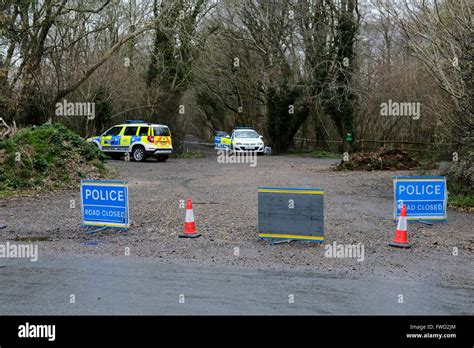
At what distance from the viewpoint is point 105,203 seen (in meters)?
10.2

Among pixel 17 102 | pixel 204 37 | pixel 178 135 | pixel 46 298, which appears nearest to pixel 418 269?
pixel 46 298

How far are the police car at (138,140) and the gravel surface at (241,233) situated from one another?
11.3 metres

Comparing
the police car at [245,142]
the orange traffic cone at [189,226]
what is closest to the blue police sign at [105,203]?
the orange traffic cone at [189,226]

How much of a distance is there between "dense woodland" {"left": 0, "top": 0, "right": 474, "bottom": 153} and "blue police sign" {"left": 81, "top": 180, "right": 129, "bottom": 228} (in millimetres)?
12763

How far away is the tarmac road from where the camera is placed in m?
5.75

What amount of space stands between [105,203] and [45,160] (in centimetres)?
770

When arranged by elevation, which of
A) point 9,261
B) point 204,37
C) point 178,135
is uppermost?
point 204,37

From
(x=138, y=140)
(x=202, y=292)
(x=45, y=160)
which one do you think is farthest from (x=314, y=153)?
(x=202, y=292)

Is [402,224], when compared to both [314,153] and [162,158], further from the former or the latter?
[314,153]

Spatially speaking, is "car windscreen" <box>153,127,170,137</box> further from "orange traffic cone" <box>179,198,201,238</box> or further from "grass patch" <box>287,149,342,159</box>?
"orange traffic cone" <box>179,198,201,238</box>

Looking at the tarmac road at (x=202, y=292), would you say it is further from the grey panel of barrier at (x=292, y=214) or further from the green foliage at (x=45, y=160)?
the green foliage at (x=45, y=160)
